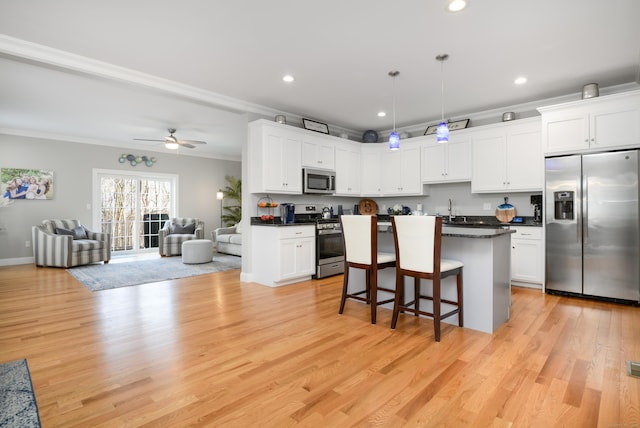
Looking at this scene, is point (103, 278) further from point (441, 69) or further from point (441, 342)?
point (441, 69)

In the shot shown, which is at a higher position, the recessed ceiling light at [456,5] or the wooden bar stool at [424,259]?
the recessed ceiling light at [456,5]

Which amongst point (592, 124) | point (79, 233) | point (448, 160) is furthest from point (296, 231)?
point (79, 233)

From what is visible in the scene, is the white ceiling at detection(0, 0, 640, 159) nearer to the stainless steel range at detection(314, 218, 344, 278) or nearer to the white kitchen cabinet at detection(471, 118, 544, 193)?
the white kitchen cabinet at detection(471, 118, 544, 193)

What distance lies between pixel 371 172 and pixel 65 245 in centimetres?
579

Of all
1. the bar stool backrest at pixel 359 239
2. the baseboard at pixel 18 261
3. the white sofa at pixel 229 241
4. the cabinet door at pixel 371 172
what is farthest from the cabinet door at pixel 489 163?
the baseboard at pixel 18 261

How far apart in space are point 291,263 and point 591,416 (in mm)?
3638

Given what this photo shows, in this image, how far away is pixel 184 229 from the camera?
826 centimetres

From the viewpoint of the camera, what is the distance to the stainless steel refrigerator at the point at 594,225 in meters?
3.77

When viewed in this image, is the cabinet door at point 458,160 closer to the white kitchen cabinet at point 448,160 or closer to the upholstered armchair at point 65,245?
the white kitchen cabinet at point 448,160

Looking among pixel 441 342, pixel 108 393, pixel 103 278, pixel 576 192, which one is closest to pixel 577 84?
pixel 576 192

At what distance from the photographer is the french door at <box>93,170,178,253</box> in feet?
26.1

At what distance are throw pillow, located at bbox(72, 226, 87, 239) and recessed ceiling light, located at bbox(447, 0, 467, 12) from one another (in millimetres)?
7448

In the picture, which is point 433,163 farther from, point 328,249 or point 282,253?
point 282,253

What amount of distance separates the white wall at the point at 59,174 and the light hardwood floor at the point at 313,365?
3822mm
